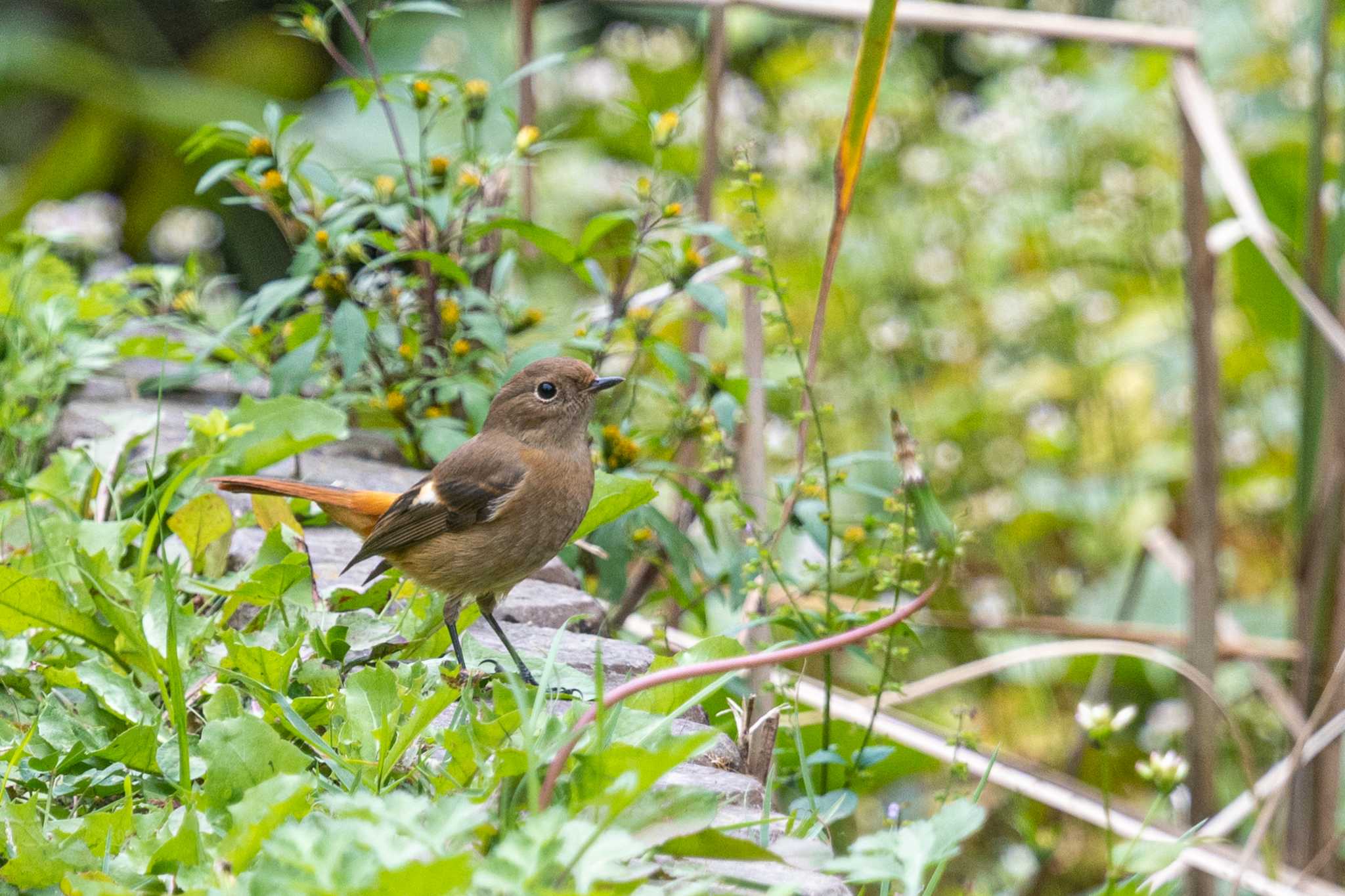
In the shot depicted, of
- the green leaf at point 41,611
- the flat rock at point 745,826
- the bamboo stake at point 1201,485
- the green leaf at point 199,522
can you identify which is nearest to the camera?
the flat rock at point 745,826

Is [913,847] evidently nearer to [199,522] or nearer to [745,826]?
[745,826]

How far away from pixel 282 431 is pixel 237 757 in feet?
3.69

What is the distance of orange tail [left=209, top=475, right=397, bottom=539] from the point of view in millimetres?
2418

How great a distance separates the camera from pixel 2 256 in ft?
12.5

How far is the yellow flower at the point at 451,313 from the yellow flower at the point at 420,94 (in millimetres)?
382

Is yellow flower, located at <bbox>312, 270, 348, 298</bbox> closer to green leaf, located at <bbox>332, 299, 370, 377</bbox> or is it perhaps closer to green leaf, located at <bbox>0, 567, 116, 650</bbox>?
green leaf, located at <bbox>332, 299, 370, 377</bbox>

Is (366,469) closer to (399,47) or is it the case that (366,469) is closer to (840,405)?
(840,405)

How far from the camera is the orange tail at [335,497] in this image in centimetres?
242

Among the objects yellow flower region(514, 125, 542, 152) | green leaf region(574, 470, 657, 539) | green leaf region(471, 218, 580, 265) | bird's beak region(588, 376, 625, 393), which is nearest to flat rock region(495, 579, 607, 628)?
green leaf region(574, 470, 657, 539)

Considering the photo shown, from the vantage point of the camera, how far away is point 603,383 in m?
2.51

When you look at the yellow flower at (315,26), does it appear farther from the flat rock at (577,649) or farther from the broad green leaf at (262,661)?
the broad green leaf at (262,661)

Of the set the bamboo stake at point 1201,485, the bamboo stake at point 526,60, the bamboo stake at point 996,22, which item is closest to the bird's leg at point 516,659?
the bamboo stake at point 526,60

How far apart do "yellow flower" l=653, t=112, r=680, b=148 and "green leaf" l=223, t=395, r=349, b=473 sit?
78cm

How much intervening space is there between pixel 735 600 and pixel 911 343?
9.62ft
